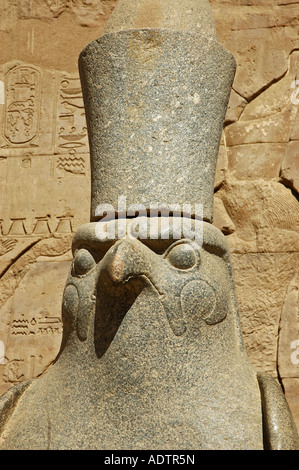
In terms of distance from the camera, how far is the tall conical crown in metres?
2.97

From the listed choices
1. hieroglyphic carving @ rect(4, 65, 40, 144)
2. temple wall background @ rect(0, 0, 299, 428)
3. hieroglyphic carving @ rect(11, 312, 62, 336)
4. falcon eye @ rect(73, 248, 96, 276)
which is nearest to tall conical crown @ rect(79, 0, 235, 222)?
falcon eye @ rect(73, 248, 96, 276)

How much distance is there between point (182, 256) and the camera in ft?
9.41

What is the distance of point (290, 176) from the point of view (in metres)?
4.91

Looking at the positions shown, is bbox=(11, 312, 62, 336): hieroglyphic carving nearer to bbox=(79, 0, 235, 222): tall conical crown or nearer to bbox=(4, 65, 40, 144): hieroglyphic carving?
bbox=(4, 65, 40, 144): hieroglyphic carving

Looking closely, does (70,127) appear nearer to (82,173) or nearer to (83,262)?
(82,173)

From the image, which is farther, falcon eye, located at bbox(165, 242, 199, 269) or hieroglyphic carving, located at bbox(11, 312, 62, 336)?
hieroglyphic carving, located at bbox(11, 312, 62, 336)

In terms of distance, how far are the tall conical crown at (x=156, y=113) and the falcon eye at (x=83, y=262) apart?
6.4 inches

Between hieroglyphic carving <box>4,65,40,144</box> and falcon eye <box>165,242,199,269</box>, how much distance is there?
268 cm

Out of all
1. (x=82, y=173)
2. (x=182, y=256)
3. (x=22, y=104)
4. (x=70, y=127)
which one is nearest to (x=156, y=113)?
(x=182, y=256)

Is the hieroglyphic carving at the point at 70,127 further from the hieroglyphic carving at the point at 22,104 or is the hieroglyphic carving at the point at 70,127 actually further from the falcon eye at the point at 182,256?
the falcon eye at the point at 182,256

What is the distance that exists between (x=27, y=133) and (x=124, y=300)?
110 inches
